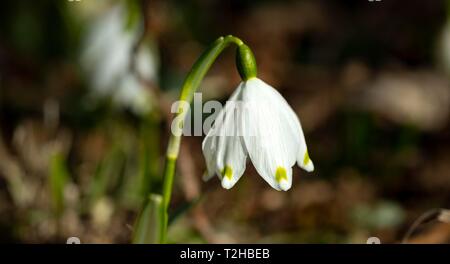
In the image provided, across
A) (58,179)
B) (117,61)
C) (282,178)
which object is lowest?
(58,179)

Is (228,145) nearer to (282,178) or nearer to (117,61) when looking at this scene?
(282,178)

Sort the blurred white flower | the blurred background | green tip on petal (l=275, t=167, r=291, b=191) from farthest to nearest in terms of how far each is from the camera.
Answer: the blurred white flower → the blurred background → green tip on petal (l=275, t=167, r=291, b=191)

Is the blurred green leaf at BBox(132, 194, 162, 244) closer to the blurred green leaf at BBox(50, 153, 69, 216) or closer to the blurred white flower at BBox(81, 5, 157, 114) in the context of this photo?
the blurred green leaf at BBox(50, 153, 69, 216)

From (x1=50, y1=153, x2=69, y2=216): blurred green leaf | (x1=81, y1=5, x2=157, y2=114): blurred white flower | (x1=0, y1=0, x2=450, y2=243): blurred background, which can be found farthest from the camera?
(x1=81, y1=5, x2=157, y2=114): blurred white flower

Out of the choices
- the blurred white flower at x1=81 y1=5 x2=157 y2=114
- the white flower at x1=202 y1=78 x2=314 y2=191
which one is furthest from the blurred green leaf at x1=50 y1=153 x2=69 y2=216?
the white flower at x1=202 y1=78 x2=314 y2=191

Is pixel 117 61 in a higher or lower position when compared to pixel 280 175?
higher

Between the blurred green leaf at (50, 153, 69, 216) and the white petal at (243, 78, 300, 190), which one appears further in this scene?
the blurred green leaf at (50, 153, 69, 216)

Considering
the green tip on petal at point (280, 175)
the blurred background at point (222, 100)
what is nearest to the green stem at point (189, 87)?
the green tip on petal at point (280, 175)

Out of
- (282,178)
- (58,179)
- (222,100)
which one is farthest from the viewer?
(222,100)

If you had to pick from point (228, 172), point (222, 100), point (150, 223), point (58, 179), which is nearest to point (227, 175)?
point (228, 172)
